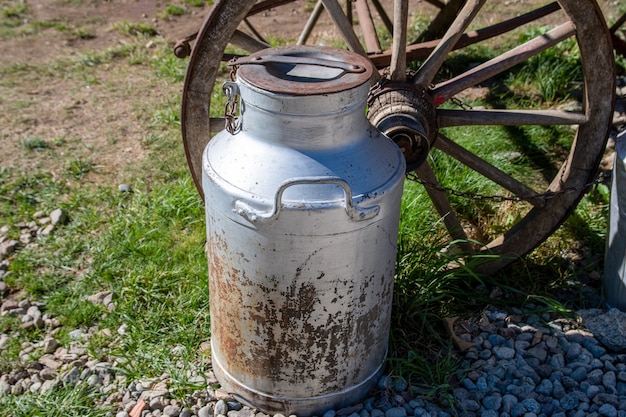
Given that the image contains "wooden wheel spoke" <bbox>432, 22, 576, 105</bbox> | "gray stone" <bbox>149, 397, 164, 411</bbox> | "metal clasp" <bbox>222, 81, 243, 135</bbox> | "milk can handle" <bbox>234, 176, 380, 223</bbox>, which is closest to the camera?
"milk can handle" <bbox>234, 176, 380, 223</bbox>

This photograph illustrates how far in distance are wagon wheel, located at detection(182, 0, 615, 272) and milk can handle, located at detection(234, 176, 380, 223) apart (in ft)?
2.26

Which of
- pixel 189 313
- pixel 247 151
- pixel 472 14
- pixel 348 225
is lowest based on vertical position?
pixel 189 313

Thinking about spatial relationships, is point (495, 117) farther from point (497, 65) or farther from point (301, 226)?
point (301, 226)

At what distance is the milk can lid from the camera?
2215mm

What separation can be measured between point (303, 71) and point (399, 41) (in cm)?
78

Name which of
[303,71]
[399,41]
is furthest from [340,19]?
Answer: [303,71]

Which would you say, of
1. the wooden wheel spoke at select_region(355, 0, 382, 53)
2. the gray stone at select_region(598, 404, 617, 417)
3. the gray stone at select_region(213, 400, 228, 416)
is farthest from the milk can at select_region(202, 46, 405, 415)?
the wooden wheel spoke at select_region(355, 0, 382, 53)

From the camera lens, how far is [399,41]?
3.00 metres

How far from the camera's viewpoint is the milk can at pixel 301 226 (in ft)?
7.41

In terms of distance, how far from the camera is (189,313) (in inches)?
129

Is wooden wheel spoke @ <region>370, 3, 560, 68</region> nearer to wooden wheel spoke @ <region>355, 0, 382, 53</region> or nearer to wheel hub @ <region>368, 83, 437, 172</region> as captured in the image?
wooden wheel spoke @ <region>355, 0, 382, 53</region>

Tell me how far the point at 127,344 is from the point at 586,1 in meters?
2.35

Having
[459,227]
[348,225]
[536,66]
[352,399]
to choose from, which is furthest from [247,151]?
[536,66]

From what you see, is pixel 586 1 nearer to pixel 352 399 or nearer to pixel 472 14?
pixel 472 14
